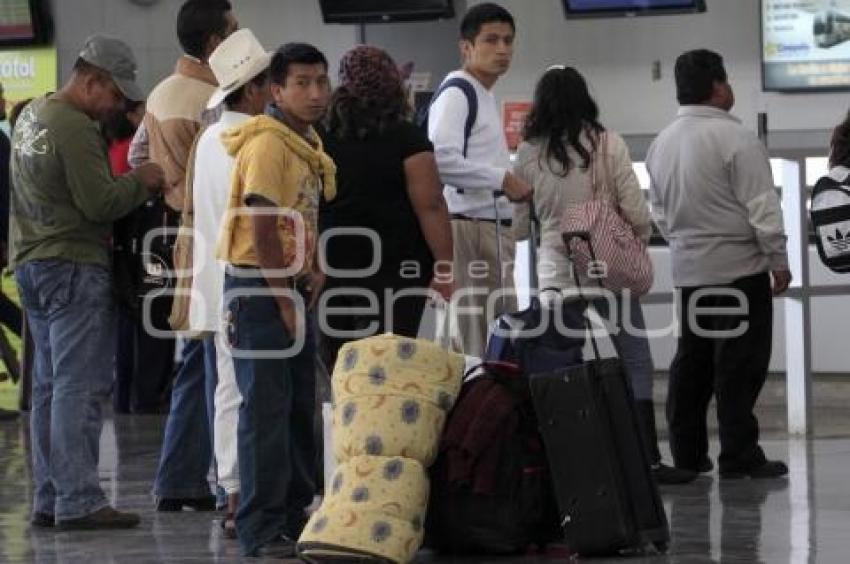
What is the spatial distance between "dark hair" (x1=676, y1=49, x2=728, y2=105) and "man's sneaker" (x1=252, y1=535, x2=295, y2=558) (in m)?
3.04

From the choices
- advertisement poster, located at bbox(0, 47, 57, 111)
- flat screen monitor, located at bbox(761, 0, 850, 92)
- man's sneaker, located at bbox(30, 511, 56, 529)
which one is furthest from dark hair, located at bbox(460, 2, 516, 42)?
advertisement poster, located at bbox(0, 47, 57, 111)

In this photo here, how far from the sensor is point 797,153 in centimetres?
1067

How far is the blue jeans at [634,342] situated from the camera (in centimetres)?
865

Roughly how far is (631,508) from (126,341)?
6.28 meters

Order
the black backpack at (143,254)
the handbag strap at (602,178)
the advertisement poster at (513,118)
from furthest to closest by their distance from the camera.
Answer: the advertisement poster at (513,118)
the handbag strap at (602,178)
the black backpack at (143,254)

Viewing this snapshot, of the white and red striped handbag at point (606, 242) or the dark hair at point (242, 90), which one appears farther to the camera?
the white and red striped handbag at point (606, 242)

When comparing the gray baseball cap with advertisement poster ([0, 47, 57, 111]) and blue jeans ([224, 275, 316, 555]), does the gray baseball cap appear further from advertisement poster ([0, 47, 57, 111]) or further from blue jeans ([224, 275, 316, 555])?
advertisement poster ([0, 47, 57, 111])

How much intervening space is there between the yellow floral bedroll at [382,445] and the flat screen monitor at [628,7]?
24.2 ft

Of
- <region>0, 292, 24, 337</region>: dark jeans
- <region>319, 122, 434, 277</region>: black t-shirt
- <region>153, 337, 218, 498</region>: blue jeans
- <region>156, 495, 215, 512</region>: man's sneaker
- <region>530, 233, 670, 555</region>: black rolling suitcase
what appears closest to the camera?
<region>530, 233, 670, 555</region>: black rolling suitcase

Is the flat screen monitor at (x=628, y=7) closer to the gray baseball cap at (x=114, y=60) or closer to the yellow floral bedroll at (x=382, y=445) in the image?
the gray baseball cap at (x=114, y=60)

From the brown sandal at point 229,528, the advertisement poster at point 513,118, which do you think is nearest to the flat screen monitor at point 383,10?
the advertisement poster at point 513,118

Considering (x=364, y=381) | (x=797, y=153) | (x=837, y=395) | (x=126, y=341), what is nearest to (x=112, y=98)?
(x=364, y=381)

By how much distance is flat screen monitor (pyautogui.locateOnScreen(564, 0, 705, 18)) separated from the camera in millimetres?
14023

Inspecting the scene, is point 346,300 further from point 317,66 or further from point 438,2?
point 438,2
